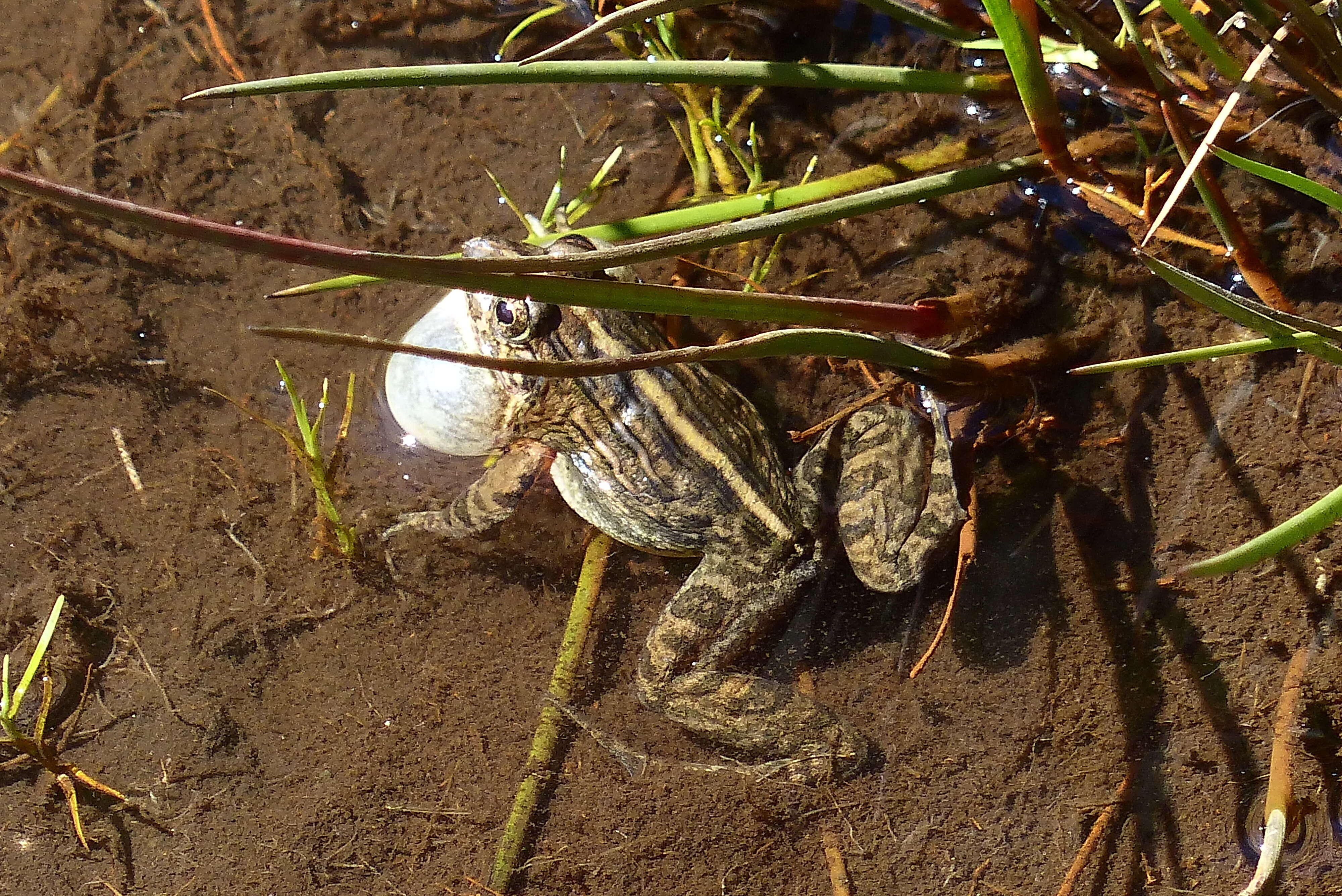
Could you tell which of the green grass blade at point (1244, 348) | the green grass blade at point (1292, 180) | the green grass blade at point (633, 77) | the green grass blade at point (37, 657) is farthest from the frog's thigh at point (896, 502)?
the green grass blade at point (37, 657)

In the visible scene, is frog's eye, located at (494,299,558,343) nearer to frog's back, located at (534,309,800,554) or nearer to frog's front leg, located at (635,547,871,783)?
frog's back, located at (534,309,800,554)

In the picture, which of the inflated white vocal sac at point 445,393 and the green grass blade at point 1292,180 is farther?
the inflated white vocal sac at point 445,393

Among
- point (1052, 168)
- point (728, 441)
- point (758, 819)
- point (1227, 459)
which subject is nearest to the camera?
point (1052, 168)

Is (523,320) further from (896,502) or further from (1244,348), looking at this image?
(1244,348)

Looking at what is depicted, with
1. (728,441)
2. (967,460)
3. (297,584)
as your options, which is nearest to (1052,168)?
(967,460)

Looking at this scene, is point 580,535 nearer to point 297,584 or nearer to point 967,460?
point 297,584

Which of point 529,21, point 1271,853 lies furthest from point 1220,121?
point 529,21

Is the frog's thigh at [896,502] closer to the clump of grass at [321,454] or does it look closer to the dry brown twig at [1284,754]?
the dry brown twig at [1284,754]
